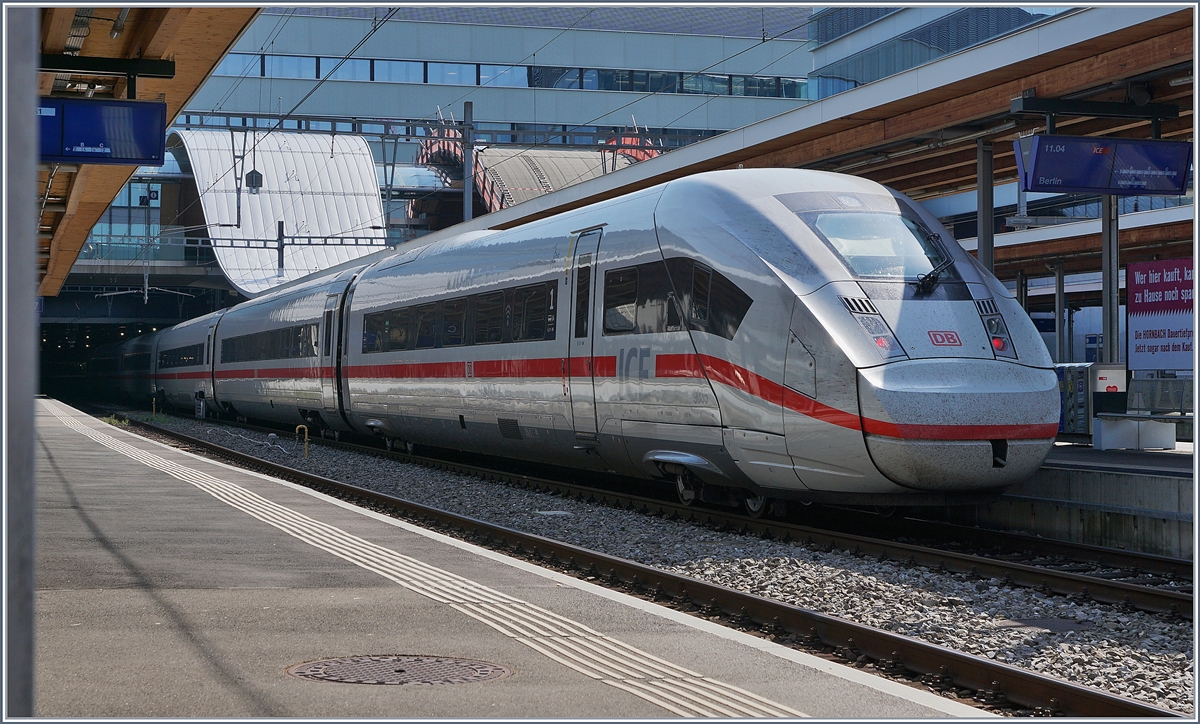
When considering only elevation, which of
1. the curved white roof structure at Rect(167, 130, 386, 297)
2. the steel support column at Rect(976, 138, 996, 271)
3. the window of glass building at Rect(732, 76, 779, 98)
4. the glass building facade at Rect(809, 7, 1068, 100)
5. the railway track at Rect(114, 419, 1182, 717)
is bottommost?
the railway track at Rect(114, 419, 1182, 717)

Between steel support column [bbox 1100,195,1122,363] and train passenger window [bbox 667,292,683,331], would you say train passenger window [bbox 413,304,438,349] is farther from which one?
steel support column [bbox 1100,195,1122,363]

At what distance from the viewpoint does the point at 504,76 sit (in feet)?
192

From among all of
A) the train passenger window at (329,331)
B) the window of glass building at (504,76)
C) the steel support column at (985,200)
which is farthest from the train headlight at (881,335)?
the window of glass building at (504,76)

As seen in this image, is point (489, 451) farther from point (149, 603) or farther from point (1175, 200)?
point (1175, 200)

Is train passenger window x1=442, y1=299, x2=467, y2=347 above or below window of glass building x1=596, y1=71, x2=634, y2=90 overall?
below

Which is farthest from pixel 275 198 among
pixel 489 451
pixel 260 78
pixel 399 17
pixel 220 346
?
pixel 489 451

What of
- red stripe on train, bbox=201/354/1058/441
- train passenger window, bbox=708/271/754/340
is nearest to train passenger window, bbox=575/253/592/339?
red stripe on train, bbox=201/354/1058/441

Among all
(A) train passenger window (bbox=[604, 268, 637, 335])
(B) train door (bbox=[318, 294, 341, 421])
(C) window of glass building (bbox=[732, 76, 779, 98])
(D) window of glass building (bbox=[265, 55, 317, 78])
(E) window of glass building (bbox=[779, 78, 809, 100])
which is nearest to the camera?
(A) train passenger window (bbox=[604, 268, 637, 335])

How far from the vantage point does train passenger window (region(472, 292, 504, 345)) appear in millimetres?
14477

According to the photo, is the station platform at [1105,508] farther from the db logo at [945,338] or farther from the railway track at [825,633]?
the railway track at [825,633]

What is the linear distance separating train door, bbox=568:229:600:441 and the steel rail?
3.14ft

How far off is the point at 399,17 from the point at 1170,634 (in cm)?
5555

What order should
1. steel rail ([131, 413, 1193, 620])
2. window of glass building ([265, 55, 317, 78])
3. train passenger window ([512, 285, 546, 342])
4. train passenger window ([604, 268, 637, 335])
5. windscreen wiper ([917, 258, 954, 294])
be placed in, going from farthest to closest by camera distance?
window of glass building ([265, 55, 317, 78]) < train passenger window ([512, 285, 546, 342]) < train passenger window ([604, 268, 637, 335]) < windscreen wiper ([917, 258, 954, 294]) < steel rail ([131, 413, 1193, 620])

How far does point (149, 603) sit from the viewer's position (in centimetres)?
688
